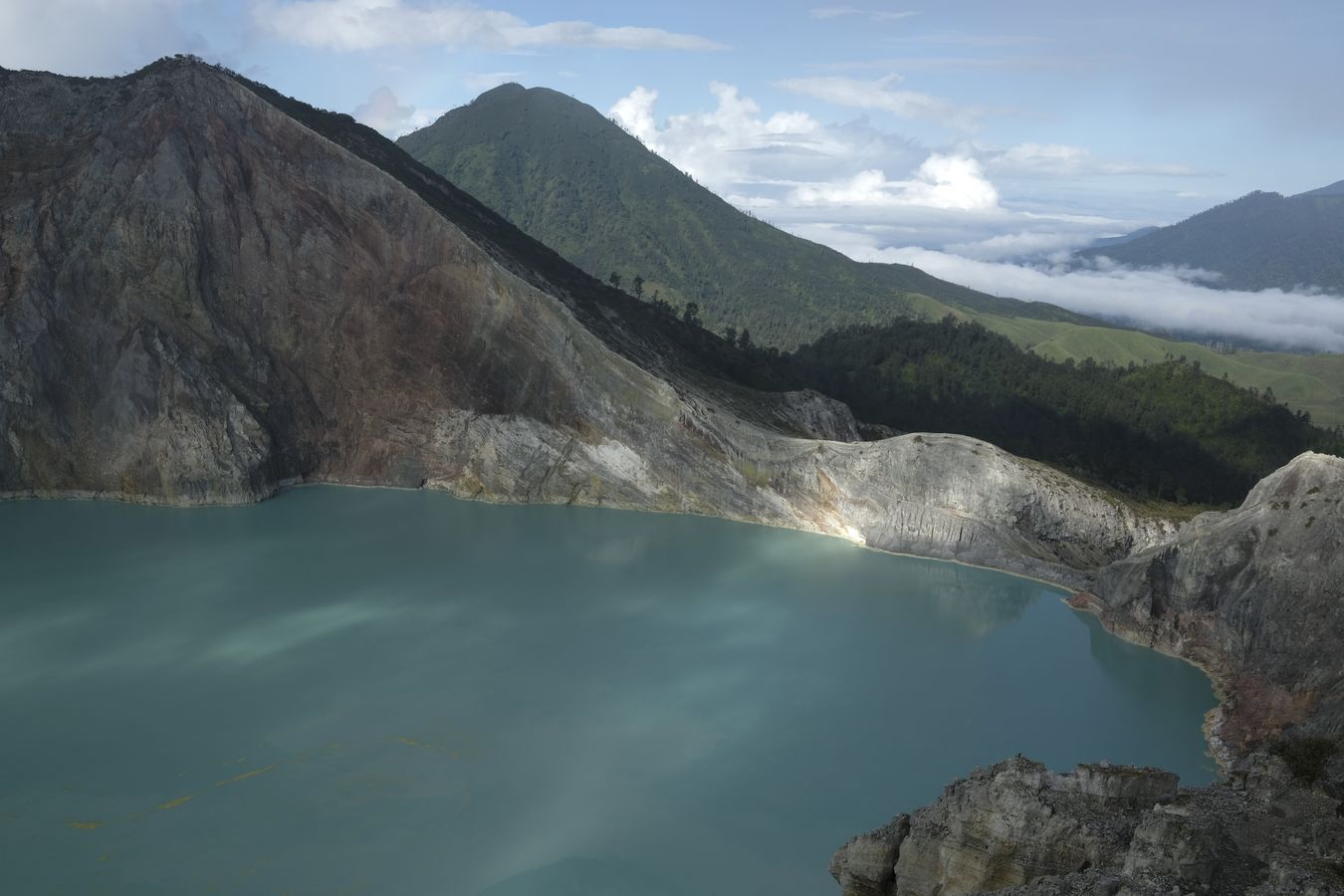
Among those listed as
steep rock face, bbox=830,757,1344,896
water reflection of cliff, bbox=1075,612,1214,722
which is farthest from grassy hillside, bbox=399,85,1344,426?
steep rock face, bbox=830,757,1344,896

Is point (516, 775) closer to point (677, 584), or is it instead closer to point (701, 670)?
point (701, 670)

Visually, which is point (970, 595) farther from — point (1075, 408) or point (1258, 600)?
point (1075, 408)

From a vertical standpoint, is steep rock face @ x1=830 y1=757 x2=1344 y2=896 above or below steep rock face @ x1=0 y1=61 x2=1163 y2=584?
below

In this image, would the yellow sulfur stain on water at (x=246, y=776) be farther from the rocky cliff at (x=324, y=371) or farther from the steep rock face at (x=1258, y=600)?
the steep rock face at (x=1258, y=600)

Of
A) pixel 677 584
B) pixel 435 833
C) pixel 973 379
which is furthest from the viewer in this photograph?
pixel 973 379

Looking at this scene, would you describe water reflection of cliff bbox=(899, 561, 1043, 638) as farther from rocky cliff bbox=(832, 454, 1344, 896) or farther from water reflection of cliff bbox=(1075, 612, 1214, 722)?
rocky cliff bbox=(832, 454, 1344, 896)

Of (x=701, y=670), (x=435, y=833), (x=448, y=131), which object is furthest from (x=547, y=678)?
(x=448, y=131)

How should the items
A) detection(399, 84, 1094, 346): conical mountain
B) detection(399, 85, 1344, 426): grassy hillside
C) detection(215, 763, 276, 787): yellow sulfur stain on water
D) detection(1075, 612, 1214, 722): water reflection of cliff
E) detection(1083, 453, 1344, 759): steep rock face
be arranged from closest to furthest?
detection(215, 763, 276, 787): yellow sulfur stain on water, detection(1083, 453, 1344, 759): steep rock face, detection(1075, 612, 1214, 722): water reflection of cliff, detection(399, 84, 1094, 346): conical mountain, detection(399, 85, 1344, 426): grassy hillside
